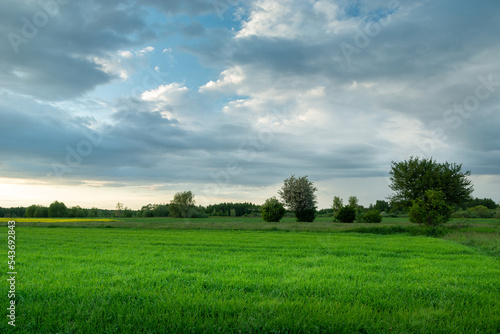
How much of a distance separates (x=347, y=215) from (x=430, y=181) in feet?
41.3

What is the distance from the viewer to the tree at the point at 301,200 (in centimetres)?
5297

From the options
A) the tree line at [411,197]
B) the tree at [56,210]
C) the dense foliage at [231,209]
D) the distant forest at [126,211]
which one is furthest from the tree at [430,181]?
the tree at [56,210]

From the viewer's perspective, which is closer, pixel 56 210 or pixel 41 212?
pixel 41 212

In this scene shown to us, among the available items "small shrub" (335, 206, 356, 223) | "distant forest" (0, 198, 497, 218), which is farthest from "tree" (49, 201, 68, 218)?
"small shrub" (335, 206, 356, 223)

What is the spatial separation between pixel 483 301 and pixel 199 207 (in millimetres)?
79167

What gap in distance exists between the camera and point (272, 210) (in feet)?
162

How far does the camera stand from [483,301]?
21.0 feet

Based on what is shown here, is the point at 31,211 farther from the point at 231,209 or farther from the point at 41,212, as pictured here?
the point at 231,209

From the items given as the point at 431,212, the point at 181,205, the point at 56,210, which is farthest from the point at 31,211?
the point at 431,212

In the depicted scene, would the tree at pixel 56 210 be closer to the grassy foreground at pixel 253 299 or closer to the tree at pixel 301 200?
the tree at pixel 301 200

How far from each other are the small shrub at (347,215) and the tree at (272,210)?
8989 millimetres

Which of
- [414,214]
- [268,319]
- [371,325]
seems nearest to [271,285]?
[268,319]

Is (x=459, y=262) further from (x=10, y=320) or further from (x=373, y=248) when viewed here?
(x=10, y=320)

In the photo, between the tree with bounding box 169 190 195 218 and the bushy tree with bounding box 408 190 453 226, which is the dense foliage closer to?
the tree with bounding box 169 190 195 218
